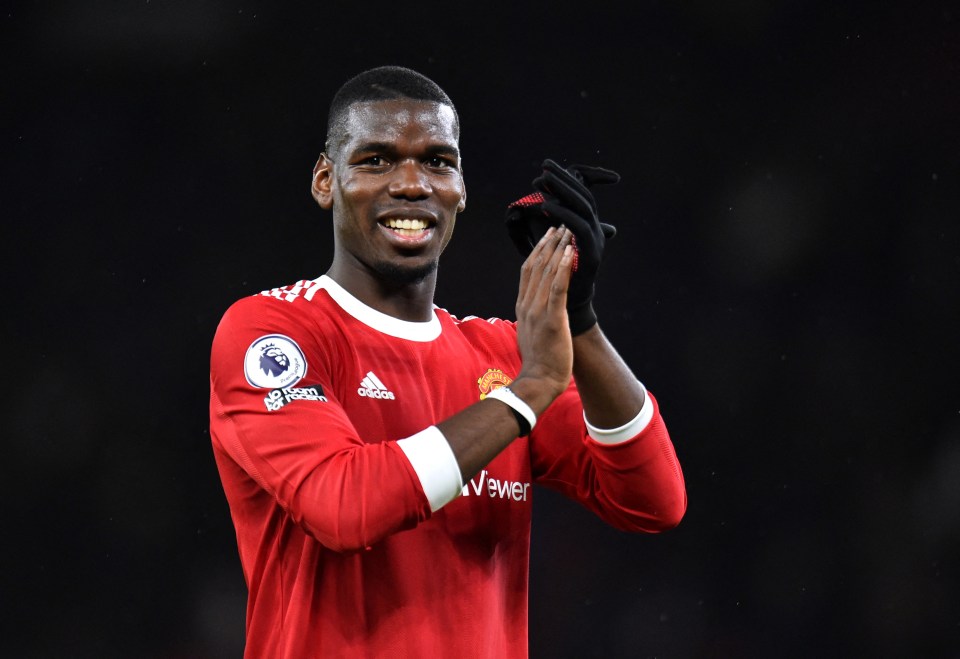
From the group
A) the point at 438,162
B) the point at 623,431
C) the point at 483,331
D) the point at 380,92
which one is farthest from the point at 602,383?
the point at 380,92

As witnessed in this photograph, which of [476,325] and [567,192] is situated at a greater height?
[567,192]

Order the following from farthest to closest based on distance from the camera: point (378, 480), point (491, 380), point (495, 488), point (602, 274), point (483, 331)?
point (602, 274) → point (483, 331) → point (491, 380) → point (495, 488) → point (378, 480)

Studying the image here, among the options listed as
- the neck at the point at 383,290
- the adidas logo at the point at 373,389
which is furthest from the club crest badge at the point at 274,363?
the neck at the point at 383,290

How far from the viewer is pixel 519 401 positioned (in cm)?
147

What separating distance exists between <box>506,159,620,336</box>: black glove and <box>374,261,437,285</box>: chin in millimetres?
185

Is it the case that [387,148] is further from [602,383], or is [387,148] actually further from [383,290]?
[602,383]

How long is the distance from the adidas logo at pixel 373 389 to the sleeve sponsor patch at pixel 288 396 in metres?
0.15

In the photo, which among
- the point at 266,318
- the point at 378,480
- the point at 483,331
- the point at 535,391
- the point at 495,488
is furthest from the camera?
the point at 483,331

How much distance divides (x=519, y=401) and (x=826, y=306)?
7.82ft

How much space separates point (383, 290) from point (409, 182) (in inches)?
6.8

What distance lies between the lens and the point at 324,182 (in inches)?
74.1

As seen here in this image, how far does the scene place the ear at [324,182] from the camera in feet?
6.13

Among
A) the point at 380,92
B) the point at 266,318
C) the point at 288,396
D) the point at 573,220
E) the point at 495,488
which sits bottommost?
the point at 495,488

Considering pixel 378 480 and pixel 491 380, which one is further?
pixel 491 380
